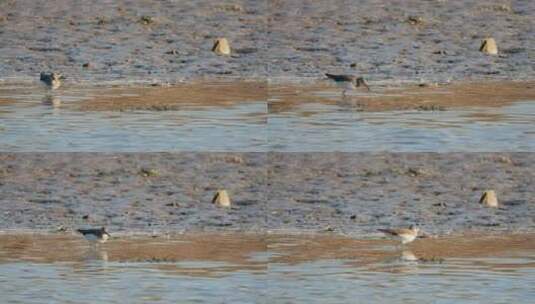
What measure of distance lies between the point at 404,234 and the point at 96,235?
9.42ft

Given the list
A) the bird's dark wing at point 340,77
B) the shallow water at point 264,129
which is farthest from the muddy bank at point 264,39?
the shallow water at point 264,129

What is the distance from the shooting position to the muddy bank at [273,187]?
2039cm

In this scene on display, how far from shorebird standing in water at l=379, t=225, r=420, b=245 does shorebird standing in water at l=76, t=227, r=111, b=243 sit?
8.81 feet

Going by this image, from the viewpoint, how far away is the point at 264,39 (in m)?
25.6

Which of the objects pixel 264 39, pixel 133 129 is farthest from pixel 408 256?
pixel 264 39

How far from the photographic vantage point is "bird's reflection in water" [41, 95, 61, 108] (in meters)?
22.5

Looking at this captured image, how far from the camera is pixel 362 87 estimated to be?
2283cm

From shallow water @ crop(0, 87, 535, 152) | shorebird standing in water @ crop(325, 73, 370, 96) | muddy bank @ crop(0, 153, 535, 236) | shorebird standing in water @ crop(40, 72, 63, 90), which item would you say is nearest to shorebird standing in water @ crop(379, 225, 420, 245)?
muddy bank @ crop(0, 153, 535, 236)

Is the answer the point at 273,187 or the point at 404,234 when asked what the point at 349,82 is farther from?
the point at 404,234

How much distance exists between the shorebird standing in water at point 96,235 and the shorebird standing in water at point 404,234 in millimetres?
2686

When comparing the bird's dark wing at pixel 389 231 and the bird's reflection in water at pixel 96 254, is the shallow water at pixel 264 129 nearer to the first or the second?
the bird's dark wing at pixel 389 231

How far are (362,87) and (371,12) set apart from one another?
4303 millimetres

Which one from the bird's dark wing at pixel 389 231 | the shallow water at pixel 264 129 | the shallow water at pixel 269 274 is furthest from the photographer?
the shallow water at pixel 264 129

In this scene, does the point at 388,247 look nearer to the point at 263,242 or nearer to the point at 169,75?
the point at 263,242
